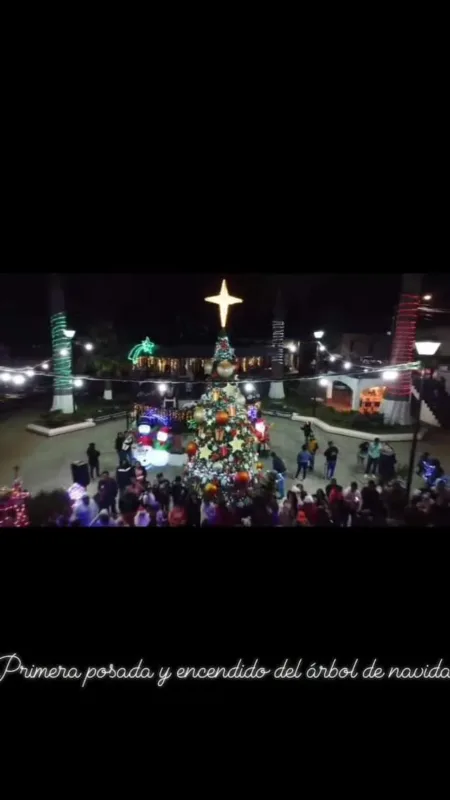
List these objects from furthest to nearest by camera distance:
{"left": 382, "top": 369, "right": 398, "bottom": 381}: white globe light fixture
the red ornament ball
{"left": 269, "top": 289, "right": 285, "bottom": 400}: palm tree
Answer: {"left": 269, "top": 289, "right": 285, "bottom": 400}: palm tree
{"left": 382, "top": 369, "right": 398, "bottom": 381}: white globe light fixture
the red ornament ball

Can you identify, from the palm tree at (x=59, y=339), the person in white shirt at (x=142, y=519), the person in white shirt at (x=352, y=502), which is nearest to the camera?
the person in white shirt at (x=142, y=519)

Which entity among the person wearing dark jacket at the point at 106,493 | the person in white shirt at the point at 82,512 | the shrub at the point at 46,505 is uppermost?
the person wearing dark jacket at the point at 106,493

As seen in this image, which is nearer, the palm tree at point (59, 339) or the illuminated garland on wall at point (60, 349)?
the palm tree at point (59, 339)

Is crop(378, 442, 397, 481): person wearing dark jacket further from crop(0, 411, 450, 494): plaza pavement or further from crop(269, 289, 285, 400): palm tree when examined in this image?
crop(269, 289, 285, 400): palm tree

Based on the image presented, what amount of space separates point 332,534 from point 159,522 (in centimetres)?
258

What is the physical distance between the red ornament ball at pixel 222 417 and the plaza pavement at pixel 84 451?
2.61 meters

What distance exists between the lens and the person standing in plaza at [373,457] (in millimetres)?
9273

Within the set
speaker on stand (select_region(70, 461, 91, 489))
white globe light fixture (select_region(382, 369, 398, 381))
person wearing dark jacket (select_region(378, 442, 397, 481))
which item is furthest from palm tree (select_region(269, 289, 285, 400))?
speaker on stand (select_region(70, 461, 91, 489))

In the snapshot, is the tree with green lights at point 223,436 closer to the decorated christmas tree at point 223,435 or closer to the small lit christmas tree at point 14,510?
the decorated christmas tree at point 223,435

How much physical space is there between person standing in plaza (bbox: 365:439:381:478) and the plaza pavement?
10.9 inches

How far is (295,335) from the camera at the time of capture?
19.6m

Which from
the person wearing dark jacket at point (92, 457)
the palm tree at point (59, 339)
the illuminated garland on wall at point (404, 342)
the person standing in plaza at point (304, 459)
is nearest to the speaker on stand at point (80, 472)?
the person wearing dark jacket at point (92, 457)

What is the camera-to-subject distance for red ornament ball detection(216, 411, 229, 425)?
23.7 feet

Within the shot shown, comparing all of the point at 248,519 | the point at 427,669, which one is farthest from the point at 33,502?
the point at 427,669
